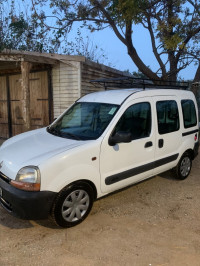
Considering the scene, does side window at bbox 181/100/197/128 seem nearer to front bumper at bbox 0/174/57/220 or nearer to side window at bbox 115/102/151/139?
side window at bbox 115/102/151/139

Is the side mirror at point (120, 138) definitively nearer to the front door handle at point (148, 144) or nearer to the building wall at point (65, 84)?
the front door handle at point (148, 144)

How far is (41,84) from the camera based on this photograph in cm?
864

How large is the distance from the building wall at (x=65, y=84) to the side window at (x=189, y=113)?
12.6ft

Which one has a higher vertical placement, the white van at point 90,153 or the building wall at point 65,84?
the building wall at point 65,84

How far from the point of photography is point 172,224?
3.42 meters

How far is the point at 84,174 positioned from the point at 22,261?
1.20 meters

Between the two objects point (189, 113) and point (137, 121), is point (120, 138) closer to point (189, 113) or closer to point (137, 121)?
point (137, 121)

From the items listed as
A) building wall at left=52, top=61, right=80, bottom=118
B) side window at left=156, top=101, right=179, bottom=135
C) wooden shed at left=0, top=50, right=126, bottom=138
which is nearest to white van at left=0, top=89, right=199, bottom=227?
Answer: side window at left=156, top=101, right=179, bottom=135

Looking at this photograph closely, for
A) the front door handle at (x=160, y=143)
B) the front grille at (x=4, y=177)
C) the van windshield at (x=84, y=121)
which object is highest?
the van windshield at (x=84, y=121)

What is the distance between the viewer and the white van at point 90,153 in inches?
115

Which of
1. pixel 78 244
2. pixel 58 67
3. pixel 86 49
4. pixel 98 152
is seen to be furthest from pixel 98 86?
pixel 86 49

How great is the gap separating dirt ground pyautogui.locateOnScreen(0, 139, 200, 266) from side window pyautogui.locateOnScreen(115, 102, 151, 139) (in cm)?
120

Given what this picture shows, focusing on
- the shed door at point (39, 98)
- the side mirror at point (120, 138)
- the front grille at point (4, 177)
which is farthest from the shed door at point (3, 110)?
the side mirror at point (120, 138)

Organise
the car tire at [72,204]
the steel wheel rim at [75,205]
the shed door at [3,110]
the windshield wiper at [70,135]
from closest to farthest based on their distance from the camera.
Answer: the car tire at [72,204] → the steel wheel rim at [75,205] → the windshield wiper at [70,135] → the shed door at [3,110]
